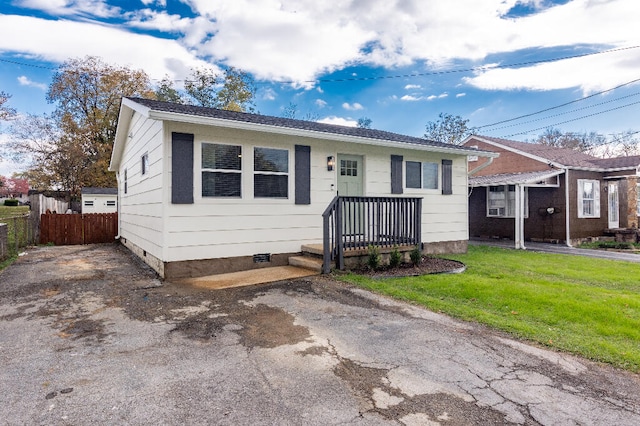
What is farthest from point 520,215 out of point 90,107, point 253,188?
point 90,107

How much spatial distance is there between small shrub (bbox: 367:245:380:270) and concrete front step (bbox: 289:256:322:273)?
3.15ft

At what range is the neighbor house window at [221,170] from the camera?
6.43 meters

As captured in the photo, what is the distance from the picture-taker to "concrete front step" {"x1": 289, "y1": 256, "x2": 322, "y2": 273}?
21.2ft

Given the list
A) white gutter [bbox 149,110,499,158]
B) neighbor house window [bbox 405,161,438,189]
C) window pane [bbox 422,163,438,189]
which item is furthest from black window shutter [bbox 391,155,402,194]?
window pane [bbox 422,163,438,189]

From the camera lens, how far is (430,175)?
30.8 ft

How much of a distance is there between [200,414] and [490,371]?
7.14 ft

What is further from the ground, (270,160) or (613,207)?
(270,160)

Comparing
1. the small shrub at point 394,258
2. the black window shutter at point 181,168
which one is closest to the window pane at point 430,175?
the small shrub at point 394,258

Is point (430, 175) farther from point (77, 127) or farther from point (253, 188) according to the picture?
point (77, 127)

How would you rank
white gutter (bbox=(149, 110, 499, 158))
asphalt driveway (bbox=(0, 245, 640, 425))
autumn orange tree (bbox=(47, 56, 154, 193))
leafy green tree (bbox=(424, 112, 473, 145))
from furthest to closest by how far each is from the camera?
leafy green tree (bbox=(424, 112, 473, 145)) < autumn orange tree (bbox=(47, 56, 154, 193)) < white gutter (bbox=(149, 110, 499, 158)) < asphalt driveway (bbox=(0, 245, 640, 425))

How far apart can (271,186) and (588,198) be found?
13531 millimetres

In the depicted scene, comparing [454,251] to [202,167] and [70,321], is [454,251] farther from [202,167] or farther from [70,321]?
[70,321]

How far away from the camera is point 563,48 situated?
44.7 feet

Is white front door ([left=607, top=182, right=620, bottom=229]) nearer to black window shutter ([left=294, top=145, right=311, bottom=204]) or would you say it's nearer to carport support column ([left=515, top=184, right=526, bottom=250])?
carport support column ([left=515, top=184, right=526, bottom=250])
